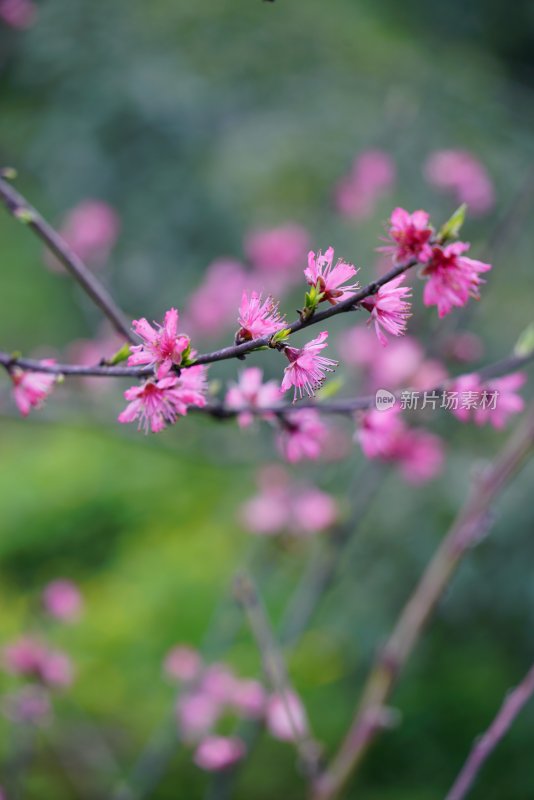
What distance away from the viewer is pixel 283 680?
42.4 inches

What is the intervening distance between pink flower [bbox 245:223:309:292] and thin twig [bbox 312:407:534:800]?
1.86m

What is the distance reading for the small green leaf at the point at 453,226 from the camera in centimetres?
67

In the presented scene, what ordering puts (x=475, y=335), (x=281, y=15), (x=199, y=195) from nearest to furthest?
(x=475, y=335) < (x=199, y=195) < (x=281, y=15)

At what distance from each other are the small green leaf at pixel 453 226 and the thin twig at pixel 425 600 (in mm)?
368

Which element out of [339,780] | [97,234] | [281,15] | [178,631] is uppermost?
[281,15]

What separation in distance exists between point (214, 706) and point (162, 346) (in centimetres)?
116

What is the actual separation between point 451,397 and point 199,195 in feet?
11.4

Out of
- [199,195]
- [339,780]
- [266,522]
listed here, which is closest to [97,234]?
[266,522]

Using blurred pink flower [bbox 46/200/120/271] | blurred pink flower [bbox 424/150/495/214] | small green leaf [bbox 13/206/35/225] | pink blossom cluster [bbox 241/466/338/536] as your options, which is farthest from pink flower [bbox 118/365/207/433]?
blurred pink flower [bbox 46/200/120/271]

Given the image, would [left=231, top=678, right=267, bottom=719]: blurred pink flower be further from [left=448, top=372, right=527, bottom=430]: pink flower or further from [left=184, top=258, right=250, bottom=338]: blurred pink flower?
[left=184, top=258, right=250, bottom=338]: blurred pink flower

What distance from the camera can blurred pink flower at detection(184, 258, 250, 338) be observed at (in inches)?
110

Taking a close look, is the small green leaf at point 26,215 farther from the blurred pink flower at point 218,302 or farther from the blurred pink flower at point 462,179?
the blurred pink flower at point 218,302

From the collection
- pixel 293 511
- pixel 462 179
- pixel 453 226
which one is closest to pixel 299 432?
pixel 453 226

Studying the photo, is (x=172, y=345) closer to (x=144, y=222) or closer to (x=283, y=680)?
(x=283, y=680)
